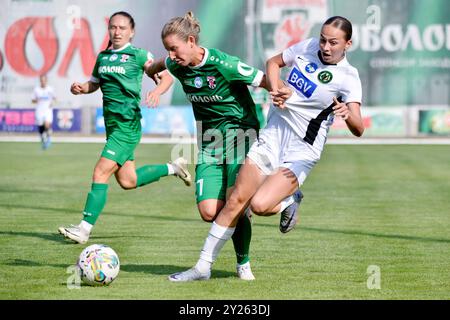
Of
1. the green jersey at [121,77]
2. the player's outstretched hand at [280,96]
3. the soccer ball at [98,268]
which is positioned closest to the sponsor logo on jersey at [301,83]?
the player's outstretched hand at [280,96]

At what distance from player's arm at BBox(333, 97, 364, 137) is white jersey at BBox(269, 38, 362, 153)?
80 mm

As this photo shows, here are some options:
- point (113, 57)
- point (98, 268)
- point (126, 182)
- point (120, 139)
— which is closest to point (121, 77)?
point (113, 57)

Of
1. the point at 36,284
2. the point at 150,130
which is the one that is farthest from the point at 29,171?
the point at 150,130

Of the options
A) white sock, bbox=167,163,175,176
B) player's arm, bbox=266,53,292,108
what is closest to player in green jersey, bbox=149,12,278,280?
player's arm, bbox=266,53,292,108

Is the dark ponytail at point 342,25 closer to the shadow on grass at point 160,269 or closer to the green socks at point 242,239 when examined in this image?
the green socks at point 242,239

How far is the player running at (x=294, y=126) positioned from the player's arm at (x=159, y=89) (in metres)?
1.36

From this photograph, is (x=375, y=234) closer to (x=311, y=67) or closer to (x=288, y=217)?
(x=288, y=217)

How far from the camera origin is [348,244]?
1109 cm

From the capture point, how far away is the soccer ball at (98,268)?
26.5 ft

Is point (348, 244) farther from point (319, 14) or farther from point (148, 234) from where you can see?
point (319, 14)

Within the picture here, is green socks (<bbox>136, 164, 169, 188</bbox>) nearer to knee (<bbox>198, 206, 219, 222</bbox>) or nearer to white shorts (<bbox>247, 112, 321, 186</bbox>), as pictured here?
knee (<bbox>198, 206, 219, 222</bbox>)

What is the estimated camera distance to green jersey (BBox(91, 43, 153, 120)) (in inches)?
444

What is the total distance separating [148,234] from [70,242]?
1128 mm

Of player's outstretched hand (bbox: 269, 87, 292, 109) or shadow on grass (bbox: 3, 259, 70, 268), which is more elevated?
player's outstretched hand (bbox: 269, 87, 292, 109)
